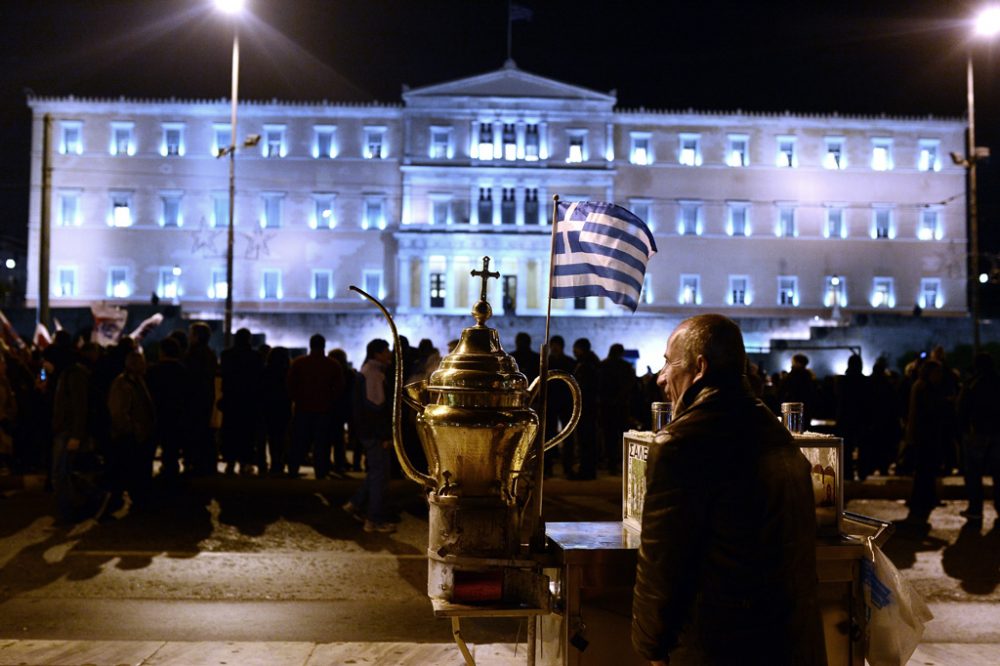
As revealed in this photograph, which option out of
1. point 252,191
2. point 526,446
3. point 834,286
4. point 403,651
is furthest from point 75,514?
point 834,286

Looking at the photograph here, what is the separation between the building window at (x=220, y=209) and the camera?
160 feet

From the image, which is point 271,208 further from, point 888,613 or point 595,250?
point 888,613

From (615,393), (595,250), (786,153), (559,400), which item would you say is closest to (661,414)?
(595,250)

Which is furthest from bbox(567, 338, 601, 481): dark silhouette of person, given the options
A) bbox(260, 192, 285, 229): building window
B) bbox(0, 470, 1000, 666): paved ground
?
bbox(260, 192, 285, 229): building window

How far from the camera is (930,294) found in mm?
51594

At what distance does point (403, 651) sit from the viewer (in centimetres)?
510

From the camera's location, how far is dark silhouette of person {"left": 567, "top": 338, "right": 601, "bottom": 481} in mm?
11812

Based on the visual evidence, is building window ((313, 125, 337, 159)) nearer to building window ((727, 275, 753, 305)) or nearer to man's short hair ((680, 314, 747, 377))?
building window ((727, 275, 753, 305))

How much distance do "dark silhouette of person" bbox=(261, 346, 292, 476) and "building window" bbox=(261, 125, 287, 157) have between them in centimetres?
3874

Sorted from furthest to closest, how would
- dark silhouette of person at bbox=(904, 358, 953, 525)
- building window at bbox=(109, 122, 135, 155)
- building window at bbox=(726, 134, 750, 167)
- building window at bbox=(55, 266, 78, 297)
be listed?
building window at bbox=(726, 134, 750, 167)
building window at bbox=(109, 122, 135, 155)
building window at bbox=(55, 266, 78, 297)
dark silhouette of person at bbox=(904, 358, 953, 525)

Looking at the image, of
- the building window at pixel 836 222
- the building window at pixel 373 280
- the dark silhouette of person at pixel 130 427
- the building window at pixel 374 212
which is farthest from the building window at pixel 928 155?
the dark silhouette of person at pixel 130 427

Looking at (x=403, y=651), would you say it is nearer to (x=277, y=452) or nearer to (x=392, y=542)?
(x=392, y=542)

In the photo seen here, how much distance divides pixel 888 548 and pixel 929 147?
48.6 metres

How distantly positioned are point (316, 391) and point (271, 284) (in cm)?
3852
